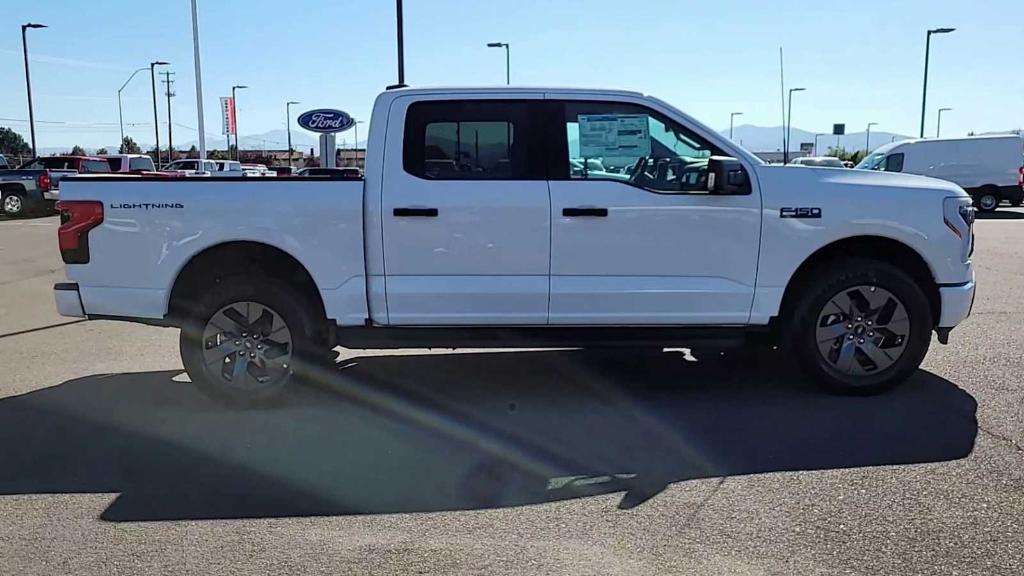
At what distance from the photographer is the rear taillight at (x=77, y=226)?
5.27 m

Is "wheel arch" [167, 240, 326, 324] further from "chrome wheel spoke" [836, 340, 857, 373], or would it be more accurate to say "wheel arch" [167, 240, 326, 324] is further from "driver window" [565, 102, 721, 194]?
"chrome wheel spoke" [836, 340, 857, 373]

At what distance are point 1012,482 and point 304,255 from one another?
418 centimetres

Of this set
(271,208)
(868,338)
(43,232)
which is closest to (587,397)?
(868,338)

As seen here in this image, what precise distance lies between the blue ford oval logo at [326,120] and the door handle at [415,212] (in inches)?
397

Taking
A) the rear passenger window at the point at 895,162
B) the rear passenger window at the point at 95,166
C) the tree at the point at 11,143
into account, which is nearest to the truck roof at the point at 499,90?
the rear passenger window at the point at 95,166

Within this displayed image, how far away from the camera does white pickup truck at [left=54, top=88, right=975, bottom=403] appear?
5230 mm

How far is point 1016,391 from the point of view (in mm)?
5727

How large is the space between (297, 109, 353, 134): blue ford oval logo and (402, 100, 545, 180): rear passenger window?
9.85 meters

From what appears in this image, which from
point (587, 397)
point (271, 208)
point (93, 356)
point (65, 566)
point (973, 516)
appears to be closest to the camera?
point (65, 566)

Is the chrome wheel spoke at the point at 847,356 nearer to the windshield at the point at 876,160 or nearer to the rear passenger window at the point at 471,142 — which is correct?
the rear passenger window at the point at 471,142

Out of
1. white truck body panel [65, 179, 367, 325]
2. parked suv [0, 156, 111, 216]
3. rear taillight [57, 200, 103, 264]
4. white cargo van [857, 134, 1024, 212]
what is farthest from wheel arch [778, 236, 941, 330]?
parked suv [0, 156, 111, 216]

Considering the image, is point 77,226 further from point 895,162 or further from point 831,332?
point 895,162

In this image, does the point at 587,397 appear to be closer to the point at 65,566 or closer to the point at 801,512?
the point at 801,512

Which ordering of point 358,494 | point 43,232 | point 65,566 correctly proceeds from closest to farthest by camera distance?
point 65,566
point 358,494
point 43,232
